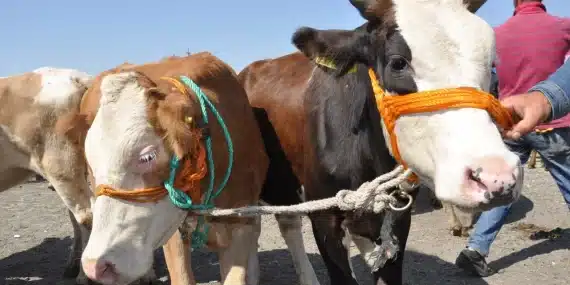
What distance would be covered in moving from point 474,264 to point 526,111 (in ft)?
9.96

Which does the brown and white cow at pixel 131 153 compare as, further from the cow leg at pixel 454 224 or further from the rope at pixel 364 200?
the cow leg at pixel 454 224

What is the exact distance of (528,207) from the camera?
21.3ft

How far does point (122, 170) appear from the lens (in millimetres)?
2201

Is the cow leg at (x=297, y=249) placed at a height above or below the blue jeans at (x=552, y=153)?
below

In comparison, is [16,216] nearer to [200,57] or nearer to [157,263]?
[157,263]

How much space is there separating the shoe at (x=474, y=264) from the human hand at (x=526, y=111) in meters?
2.95

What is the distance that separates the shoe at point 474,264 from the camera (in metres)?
4.62

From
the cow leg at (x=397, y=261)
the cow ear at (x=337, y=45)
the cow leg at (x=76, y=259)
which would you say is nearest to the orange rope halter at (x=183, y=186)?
the cow ear at (x=337, y=45)

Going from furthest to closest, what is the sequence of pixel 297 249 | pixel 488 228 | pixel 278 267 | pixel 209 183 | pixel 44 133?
pixel 278 267, pixel 44 133, pixel 488 228, pixel 297 249, pixel 209 183

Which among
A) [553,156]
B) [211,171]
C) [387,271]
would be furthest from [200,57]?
[553,156]

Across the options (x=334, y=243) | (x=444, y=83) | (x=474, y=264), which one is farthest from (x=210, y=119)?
(x=474, y=264)

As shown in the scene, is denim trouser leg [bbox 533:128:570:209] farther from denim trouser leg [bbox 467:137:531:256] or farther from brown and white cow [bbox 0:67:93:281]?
brown and white cow [bbox 0:67:93:281]

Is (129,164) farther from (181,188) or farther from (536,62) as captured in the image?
(536,62)

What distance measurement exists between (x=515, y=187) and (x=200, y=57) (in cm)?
206
